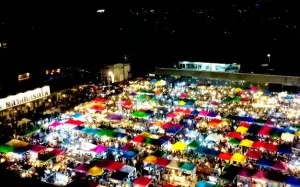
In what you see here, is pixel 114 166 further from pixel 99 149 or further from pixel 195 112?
pixel 195 112

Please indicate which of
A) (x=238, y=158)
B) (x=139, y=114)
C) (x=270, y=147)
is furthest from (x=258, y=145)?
(x=139, y=114)

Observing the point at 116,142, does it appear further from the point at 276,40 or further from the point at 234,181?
the point at 276,40

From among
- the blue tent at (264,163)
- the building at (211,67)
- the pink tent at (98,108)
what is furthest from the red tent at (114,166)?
the building at (211,67)

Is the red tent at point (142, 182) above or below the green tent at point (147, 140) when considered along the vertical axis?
below

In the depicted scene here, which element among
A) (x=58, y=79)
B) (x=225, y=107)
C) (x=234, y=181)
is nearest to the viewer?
(x=234, y=181)

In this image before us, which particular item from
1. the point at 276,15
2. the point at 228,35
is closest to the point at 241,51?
the point at 228,35

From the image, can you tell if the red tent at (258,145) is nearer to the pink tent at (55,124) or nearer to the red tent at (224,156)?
the red tent at (224,156)
